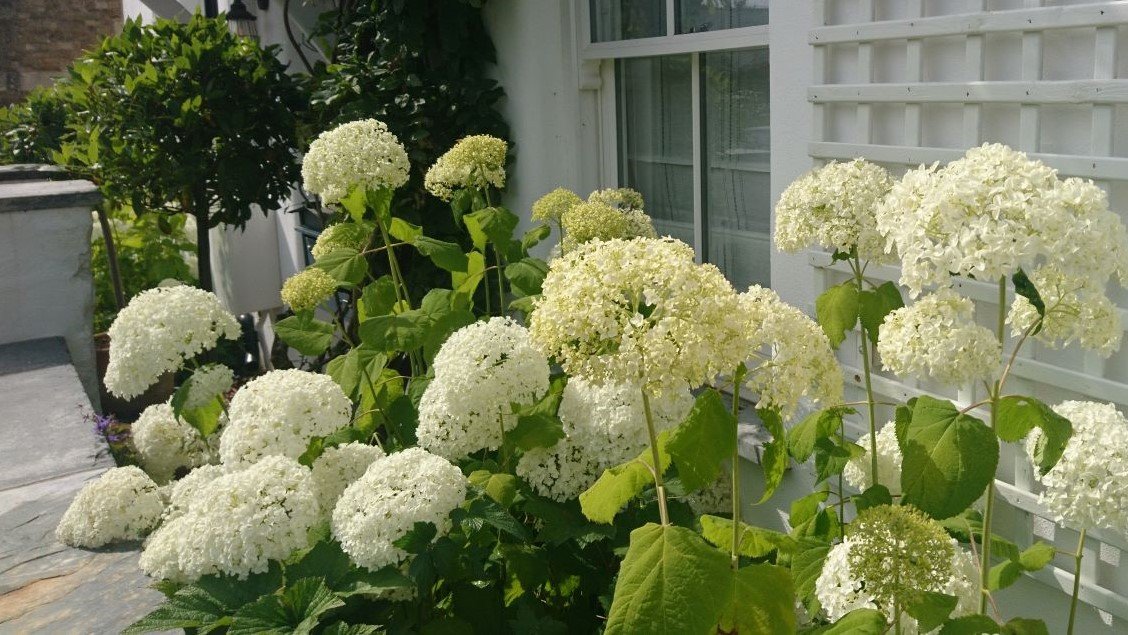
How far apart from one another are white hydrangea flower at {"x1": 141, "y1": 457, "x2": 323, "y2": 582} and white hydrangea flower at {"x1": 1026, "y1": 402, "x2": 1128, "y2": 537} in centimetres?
154

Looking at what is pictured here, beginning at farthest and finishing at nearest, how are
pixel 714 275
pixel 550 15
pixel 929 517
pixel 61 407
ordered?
pixel 550 15
pixel 61 407
pixel 929 517
pixel 714 275

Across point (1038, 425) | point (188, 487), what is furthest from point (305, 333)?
point (1038, 425)

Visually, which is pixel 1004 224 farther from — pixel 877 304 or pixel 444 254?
pixel 444 254

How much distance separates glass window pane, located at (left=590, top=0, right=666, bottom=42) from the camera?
4.11m

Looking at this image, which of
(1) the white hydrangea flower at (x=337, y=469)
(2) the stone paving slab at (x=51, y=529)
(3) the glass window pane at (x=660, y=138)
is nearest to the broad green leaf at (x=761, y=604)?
(1) the white hydrangea flower at (x=337, y=469)

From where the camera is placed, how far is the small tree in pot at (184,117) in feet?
20.3

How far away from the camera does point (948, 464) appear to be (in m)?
1.72

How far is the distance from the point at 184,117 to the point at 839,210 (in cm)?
510

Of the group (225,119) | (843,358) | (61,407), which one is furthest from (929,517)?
(225,119)

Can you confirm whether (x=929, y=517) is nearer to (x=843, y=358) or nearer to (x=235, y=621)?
(x=235, y=621)

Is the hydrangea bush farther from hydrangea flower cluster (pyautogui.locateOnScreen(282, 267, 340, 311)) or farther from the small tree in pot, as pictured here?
the small tree in pot

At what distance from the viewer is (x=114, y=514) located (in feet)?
8.58

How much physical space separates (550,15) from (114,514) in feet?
9.56

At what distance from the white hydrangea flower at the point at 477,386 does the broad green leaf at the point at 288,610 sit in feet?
1.61
